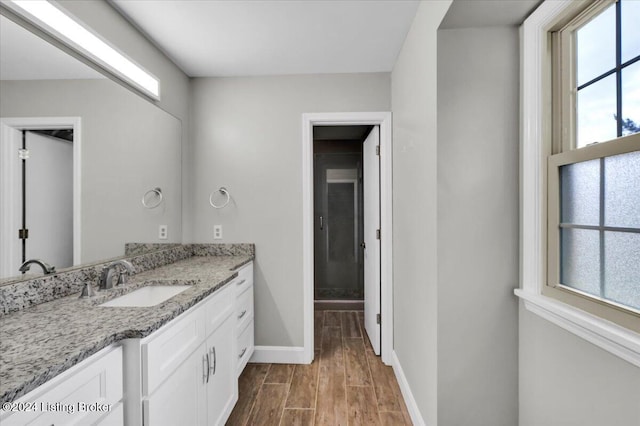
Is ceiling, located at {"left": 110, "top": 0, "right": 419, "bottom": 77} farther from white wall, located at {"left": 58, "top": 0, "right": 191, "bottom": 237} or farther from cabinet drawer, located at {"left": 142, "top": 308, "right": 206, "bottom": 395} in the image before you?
cabinet drawer, located at {"left": 142, "top": 308, "right": 206, "bottom": 395}

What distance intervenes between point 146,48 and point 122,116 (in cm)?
56

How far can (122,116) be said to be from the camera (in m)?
1.86

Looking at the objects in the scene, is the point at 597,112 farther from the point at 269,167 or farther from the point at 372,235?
the point at 269,167

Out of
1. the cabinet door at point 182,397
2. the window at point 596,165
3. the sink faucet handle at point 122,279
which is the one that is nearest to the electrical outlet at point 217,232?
the sink faucet handle at point 122,279

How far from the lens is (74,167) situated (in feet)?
4.95

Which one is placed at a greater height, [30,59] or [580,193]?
[30,59]

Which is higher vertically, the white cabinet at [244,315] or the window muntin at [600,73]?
the window muntin at [600,73]

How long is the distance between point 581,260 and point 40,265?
2.21m

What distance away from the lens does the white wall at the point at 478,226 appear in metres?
1.43

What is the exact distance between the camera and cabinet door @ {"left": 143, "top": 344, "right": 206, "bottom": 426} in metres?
1.08

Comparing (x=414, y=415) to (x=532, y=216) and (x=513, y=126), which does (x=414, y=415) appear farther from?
(x=513, y=126)

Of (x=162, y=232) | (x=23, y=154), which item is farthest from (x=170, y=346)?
(x=162, y=232)

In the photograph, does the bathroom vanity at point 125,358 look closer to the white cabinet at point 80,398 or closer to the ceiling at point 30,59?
the white cabinet at point 80,398

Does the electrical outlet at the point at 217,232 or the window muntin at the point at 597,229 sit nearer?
the window muntin at the point at 597,229
